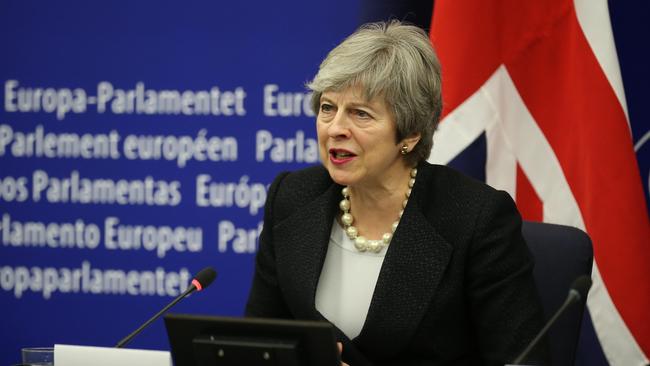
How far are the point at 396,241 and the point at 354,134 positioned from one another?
271mm

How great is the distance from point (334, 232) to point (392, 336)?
1.19 ft

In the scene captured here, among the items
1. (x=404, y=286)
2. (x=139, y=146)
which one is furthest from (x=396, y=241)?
(x=139, y=146)

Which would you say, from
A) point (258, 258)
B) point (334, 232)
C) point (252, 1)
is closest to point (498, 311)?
point (334, 232)

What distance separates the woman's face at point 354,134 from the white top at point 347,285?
194 millimetres

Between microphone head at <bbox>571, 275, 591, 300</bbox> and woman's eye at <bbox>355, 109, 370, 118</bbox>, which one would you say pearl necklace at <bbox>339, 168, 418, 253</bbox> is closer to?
woman's eye at <bbox>355, 109, 370, 118</bbox>

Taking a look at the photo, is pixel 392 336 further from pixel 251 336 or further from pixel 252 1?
pixel 252 1

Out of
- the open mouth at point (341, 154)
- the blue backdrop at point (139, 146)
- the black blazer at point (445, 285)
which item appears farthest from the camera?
the blue backdrop at point (139, 146)

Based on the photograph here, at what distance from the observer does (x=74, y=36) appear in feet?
11.8

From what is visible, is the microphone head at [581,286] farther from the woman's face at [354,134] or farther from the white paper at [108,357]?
the white paper at [108,357]

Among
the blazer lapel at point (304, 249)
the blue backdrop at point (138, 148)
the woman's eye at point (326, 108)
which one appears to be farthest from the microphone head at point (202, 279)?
the blue backdrop at point (138, 148)

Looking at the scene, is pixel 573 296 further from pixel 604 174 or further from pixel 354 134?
pixel 604 174

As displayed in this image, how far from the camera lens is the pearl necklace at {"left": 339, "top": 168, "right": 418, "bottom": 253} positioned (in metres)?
2.20

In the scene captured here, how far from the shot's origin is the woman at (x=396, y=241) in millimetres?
2041

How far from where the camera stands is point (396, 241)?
2121mm
